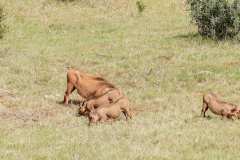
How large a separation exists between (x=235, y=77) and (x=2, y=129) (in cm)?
1019

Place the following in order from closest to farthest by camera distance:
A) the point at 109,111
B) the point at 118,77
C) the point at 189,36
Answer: the point at 109,111 → the point at 118,77 → the point at 189,36

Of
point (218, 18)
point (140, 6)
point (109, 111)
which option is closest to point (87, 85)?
point (109, 111)

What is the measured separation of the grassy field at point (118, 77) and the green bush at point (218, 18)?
2.19 ft

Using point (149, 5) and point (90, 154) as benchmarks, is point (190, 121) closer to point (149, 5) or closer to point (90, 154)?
point (90, 154)

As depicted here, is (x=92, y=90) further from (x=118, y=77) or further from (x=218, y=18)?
(x=218, y=18)

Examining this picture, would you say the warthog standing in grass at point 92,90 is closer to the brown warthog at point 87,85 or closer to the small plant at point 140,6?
the brown warthog at point 87,85

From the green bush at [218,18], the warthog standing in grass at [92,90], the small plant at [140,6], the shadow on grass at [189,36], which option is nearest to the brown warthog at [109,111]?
the warthog standing in grass at [92,90]

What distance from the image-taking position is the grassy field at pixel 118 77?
1277 cm

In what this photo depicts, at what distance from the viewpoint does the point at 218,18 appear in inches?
1175

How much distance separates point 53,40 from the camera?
30391 mm

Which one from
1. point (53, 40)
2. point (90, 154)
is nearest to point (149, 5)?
point (53, 40)

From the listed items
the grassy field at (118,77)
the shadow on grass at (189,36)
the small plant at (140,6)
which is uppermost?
the small plant at (140,6)

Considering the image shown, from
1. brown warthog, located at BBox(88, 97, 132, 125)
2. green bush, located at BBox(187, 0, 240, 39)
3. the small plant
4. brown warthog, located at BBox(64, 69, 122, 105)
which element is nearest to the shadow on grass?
green bush, located at BBox(187, 0, 240, 39)

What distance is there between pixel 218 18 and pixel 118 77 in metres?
8.71
